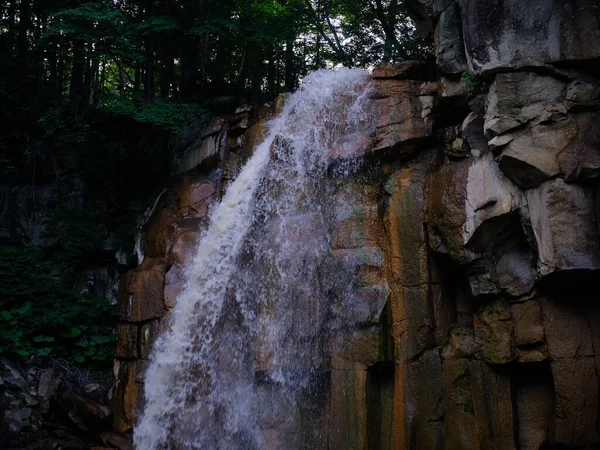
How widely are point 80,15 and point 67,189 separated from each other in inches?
158

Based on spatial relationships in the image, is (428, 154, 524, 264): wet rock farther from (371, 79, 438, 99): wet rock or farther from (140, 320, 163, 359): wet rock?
(140, 320, 163, 359): wet rock

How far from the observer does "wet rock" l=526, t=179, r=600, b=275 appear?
5625 millimetres

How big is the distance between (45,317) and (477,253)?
8311 mm

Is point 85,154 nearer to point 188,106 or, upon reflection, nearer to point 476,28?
point 188,106

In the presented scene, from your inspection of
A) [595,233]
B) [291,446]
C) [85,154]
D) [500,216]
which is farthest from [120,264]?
[595,233]

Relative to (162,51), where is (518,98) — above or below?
below

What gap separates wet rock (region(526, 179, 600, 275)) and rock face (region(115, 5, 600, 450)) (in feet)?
0.05

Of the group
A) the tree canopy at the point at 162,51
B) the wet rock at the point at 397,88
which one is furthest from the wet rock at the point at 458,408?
the tree canopy at the point at 162,51

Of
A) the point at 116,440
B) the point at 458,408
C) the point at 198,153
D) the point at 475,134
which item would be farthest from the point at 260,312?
the point at 198,153

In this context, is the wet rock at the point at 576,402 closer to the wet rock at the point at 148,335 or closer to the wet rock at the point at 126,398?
the wet rock at the point at 148,335

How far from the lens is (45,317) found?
10336mm

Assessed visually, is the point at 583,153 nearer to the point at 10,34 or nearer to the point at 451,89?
the point at 451,89

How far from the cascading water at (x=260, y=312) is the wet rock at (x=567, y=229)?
10.5 ft

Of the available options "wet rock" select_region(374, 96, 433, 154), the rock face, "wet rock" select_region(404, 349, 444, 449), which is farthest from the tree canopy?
"wet rock" select_region(404, 349, 444, 449)
